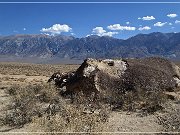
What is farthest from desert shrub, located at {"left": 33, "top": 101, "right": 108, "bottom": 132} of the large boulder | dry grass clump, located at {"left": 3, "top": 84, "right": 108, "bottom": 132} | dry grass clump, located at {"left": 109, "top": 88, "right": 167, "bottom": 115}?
the large boulder

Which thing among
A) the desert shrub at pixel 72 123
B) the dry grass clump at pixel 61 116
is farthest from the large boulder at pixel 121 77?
the desert shrub at pixel 72 123

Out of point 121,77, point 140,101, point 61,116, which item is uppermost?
point 121,77

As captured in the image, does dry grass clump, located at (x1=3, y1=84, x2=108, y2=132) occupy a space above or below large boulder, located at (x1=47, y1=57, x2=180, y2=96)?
below

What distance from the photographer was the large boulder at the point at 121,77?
602 inches

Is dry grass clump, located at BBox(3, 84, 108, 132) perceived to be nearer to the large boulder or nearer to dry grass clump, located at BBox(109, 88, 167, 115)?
dry grass clump, located at BBox(109, 88, 167, 115)

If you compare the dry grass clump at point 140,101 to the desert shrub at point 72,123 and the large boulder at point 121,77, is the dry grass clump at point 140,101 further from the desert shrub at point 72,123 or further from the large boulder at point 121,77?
the desert shrub at point 72,123

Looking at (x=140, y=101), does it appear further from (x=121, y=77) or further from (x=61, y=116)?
(x=61, y=116)

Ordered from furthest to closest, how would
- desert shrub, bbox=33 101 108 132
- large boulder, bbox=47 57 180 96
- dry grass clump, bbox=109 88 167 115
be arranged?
1. large boulder, bbox=47 57 180 96
2. dry grass clump, bbox=109 88 167 115
3. desert shrub, bbox=33 101 108 132

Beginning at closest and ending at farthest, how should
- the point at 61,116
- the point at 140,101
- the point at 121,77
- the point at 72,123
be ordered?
the point at 72,123 < the point at 61,116 < the point at 140,101 < the point at 121,77

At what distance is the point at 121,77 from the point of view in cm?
1588

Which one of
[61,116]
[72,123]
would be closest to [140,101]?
[61,116]

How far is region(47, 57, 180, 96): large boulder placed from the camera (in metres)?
15.3

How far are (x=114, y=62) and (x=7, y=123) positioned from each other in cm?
701

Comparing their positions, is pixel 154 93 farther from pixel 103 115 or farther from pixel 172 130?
pixel 172 130
